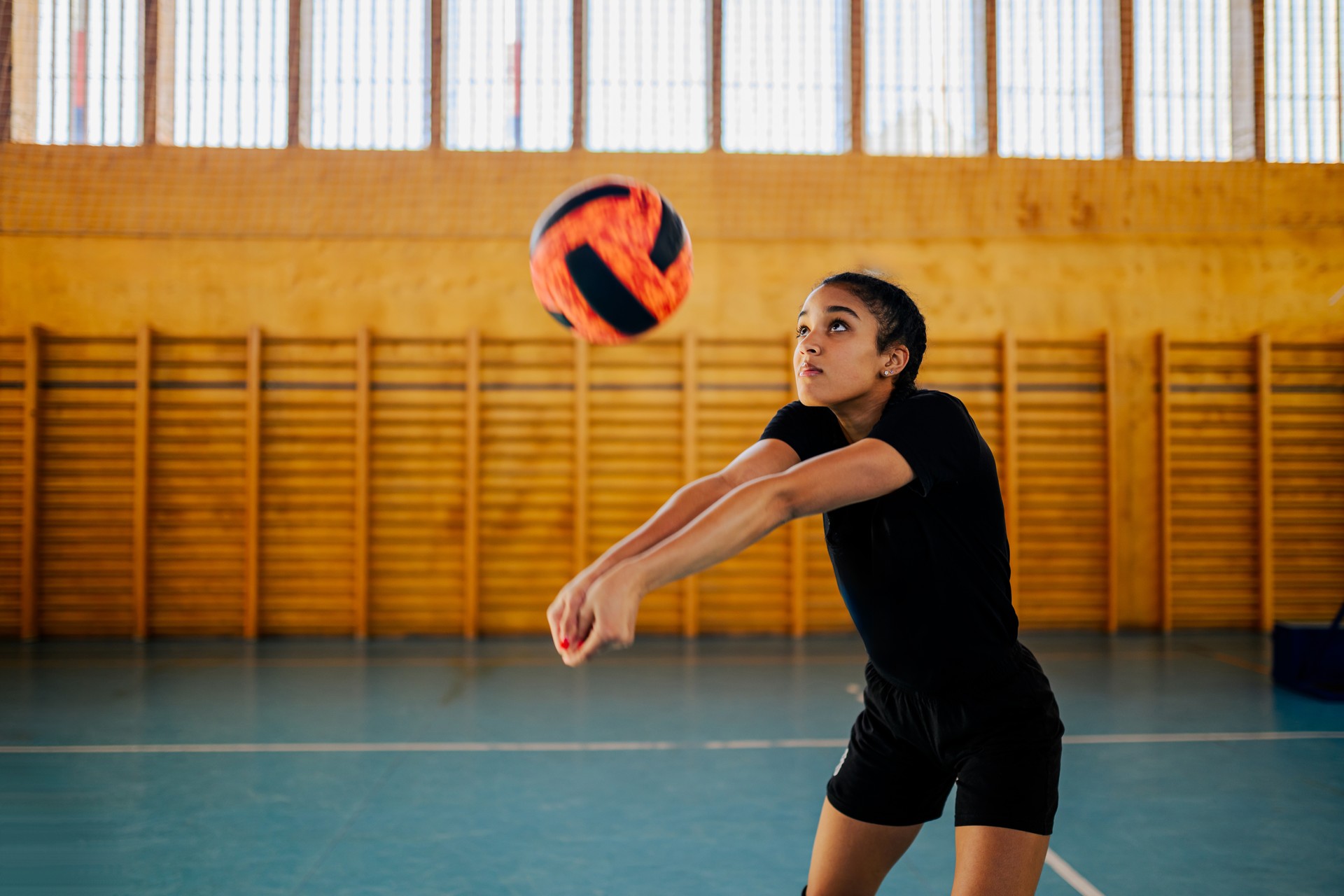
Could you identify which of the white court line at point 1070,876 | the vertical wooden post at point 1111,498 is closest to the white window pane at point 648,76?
the vertical wooden post at point 1111,498

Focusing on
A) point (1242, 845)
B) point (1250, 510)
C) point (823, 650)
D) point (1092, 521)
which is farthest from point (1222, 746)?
point (1250, 510)

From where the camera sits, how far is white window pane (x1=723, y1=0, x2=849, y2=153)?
8.70 m

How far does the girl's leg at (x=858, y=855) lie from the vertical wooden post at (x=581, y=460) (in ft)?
20.5

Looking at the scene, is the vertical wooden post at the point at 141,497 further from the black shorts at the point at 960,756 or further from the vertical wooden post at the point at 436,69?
the black shorts at the point at 960,756

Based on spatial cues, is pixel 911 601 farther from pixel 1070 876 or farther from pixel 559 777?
pixel 559 777

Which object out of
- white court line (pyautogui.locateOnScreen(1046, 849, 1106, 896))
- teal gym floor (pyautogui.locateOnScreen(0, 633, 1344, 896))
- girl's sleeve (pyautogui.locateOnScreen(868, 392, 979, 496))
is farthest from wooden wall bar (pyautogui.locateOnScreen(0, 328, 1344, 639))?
girl's sleeve (pyautogui.locateOnScreen(868, 392, 979, 496))

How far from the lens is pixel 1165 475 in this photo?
8.47 m

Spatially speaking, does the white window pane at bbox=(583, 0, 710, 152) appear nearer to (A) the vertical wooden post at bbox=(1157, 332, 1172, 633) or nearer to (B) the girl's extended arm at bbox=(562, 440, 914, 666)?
(A) the vertical wooden post at bbox=(1157, 332, 1172, 633)

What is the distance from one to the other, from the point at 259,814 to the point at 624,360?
5.25m

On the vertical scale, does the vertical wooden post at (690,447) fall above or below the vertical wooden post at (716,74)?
below

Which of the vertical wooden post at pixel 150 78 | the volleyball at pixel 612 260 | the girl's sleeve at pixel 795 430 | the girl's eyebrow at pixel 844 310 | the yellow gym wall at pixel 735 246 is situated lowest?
the girl's sleeve at pixel 795 430

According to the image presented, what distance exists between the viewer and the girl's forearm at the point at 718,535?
4.24ft

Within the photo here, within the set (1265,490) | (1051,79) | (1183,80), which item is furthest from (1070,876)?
(1183,80)

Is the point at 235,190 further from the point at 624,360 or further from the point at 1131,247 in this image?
the point at 1131,247
